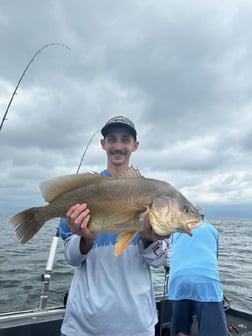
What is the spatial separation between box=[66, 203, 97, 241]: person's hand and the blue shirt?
2.09 metres

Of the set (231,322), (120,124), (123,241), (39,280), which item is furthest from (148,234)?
(39,280)

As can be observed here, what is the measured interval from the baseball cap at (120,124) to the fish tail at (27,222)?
1004 millimetres

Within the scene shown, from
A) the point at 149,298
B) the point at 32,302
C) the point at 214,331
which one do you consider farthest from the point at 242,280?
the point at 149,298

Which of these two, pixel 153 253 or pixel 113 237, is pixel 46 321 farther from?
pixel 153 253

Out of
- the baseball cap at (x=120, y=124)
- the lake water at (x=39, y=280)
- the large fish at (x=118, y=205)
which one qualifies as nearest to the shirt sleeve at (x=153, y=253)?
the large fish at (x=118, y=205)

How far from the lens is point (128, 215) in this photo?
9.28ft

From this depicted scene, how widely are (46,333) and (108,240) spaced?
249 centimetres

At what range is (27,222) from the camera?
10.3 ft

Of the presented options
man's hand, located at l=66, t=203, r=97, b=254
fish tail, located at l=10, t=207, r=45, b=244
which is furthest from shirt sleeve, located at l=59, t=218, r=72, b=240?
man's hand, located at l=66, t=203, r=97, b=254

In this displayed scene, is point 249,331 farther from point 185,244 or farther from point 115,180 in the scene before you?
point 115,180

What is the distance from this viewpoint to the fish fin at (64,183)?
3.06 metres

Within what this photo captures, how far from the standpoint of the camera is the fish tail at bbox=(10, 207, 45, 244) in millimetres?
3127

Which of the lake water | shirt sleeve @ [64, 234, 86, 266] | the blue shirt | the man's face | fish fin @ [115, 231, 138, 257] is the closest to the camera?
fish fin @ [115, 231, 138, 257]

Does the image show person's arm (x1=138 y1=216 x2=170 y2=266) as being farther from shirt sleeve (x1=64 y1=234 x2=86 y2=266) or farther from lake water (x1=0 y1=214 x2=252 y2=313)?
lake water (x1=0 y1=214 x2=252 y2=313)
